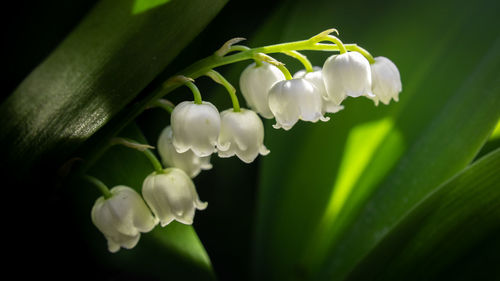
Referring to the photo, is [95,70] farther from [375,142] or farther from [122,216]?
[375,142]

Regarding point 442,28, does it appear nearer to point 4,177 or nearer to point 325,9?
point 325,9

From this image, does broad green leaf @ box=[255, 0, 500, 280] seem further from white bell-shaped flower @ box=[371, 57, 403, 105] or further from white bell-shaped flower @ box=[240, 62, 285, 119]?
white bell-shaped flower @ box=[240, 62, 285, 119]

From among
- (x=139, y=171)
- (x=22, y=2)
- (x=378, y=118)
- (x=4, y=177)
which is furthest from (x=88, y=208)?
(x=378, y=118)

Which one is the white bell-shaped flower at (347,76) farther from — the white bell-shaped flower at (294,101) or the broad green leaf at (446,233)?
the broad green leaf at (446,233)

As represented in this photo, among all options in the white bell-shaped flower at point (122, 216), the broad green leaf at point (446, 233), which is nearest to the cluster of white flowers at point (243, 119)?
the white bell-shaped flower at point (122, 216)

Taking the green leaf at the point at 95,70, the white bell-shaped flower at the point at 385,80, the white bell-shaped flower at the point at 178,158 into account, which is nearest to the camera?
the green leaf at the point at 95,70

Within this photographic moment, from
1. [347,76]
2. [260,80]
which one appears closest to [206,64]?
[260,80]

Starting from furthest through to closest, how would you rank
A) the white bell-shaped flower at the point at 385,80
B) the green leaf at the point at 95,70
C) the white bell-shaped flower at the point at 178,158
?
the white bell-shaped flower at the point at 178,158 → the white bell-shaped flower at the point at 385,80 → the green leaf at the point at 95,70
